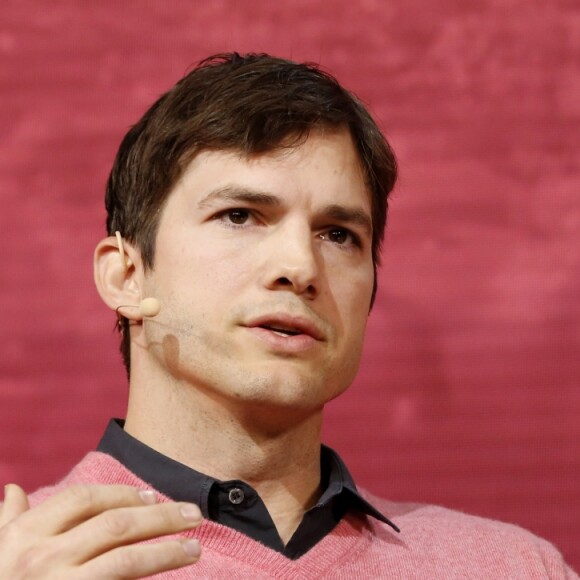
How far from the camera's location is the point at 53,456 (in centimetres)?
178

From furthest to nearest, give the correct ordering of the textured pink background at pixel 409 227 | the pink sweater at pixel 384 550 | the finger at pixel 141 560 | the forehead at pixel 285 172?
the textured pink background at pixel 409 227 → the forehead at pixel 285 172 → the pink sweater at pixel 384 550 → the finger at pixel 141 560

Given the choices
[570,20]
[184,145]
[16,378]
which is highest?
[570,20]

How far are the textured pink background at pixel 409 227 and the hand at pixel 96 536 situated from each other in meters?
0.75

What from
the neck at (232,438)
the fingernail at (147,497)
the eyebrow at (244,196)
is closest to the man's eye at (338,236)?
the eyebrow at (244,196)

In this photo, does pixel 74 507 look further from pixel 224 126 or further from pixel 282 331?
pixel 224 126

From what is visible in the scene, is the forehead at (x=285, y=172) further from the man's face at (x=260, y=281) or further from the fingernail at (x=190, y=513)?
the fingernail at (x=190, y=513)

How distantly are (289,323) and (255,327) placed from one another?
0.04 meters

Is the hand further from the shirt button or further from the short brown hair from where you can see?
the short brown hair

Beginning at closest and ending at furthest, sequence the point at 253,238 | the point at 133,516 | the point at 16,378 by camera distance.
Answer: the point at 133,516
the point at 253,238
the point at 16,378

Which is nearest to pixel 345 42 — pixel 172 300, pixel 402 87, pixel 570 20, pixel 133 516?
pixel 402 87

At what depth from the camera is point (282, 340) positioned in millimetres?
1374

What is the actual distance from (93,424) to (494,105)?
0.84 meters

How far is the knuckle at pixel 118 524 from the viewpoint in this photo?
1012mm

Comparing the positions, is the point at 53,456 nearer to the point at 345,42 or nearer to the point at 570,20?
the point at 345,42
